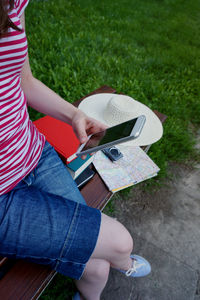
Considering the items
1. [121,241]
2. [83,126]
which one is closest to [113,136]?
[83,126]

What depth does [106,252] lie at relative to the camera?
1.00 m

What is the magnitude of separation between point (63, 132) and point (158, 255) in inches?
49.7

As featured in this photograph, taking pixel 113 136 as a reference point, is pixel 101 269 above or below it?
below

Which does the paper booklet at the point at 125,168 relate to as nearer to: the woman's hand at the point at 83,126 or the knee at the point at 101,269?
the woman's hand at the point at 83,126

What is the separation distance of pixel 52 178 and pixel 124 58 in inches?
126

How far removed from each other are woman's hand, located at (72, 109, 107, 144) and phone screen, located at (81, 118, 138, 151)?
43 mm

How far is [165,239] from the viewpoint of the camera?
76.5 inches

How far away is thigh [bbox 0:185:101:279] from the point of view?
87 centimetres

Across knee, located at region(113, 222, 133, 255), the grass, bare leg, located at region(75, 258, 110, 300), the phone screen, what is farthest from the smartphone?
the grass

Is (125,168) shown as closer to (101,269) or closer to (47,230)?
(101,269)

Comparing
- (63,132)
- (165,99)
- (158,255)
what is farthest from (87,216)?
(165,99)

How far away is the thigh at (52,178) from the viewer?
112cm

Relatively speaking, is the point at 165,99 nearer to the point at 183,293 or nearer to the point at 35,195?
the point at 183,293

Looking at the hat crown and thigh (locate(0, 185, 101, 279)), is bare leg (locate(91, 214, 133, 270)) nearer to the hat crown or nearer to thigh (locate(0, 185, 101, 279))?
thigh (locate(0, 185, 101, 279))
